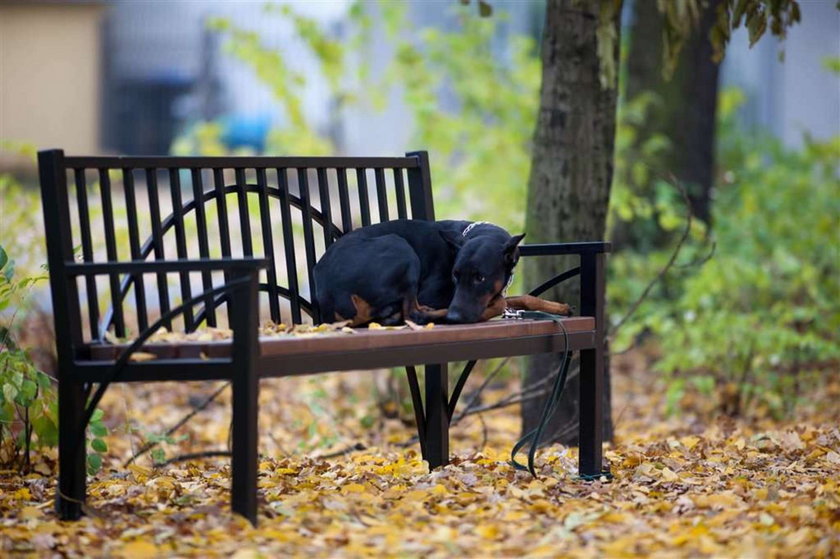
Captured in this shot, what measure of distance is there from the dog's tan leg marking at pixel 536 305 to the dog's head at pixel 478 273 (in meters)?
0.30

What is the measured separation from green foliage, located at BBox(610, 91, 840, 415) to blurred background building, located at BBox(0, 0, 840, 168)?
14.6ft

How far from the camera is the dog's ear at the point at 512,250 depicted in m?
4.17

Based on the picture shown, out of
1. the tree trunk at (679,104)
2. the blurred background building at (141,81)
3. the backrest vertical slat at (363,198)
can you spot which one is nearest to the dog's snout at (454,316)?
the backrest vertical slat at (363,198)

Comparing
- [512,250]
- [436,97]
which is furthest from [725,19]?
[436,97]

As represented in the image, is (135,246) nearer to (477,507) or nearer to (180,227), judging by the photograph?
(180,227)

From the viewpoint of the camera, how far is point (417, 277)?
14.0 feet

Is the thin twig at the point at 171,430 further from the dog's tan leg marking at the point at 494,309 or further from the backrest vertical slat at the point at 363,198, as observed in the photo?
the dog's tan leg marking at the point at 494,309

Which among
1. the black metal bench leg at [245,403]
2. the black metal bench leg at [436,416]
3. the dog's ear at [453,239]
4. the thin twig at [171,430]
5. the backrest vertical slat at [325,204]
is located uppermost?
the backrest vertical slat at [325,204]

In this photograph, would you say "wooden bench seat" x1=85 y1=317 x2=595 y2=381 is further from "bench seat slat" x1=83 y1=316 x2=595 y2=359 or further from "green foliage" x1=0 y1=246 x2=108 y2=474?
"green foliage" x1=0 y1=246 x2=108 y2=474

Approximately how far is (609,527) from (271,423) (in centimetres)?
431

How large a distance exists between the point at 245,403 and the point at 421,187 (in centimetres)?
177

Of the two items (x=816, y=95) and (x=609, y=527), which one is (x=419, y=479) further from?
(x=816, y=95)

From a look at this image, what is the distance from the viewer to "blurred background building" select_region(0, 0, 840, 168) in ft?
44.3

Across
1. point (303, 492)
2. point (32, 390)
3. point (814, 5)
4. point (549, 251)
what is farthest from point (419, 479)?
point (814, 5)
